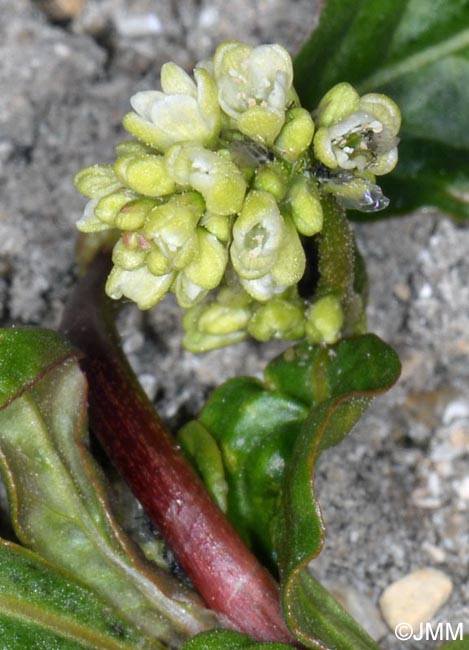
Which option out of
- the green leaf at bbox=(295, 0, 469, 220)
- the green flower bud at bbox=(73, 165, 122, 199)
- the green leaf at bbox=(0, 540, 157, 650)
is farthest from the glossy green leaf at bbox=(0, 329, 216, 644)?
the green leaf at bbox=(295, 0, 469, 220)

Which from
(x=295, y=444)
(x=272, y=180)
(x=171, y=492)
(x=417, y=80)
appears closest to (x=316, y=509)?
(x=295, y=444)

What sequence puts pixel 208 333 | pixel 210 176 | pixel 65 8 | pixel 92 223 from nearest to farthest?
1. pixel 210 176
2. pixel 92 223
3. pixel 208 333
4. pixel 65 8

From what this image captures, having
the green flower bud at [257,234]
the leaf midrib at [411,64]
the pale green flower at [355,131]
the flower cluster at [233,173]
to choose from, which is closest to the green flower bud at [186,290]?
the flower cluster at [233,173]

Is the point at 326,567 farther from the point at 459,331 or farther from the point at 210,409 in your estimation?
the point at 459,331

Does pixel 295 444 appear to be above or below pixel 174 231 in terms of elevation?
below

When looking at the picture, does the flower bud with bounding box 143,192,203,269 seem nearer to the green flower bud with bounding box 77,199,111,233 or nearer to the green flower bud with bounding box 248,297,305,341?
the green flower bud with bounding box 77,199,111,233

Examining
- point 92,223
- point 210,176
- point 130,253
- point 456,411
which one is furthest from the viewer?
point 456,411

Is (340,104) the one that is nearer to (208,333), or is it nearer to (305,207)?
(305,207)

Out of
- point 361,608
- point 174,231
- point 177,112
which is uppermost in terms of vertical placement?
point 177,112
